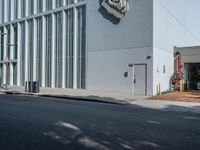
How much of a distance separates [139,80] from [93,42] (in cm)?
620

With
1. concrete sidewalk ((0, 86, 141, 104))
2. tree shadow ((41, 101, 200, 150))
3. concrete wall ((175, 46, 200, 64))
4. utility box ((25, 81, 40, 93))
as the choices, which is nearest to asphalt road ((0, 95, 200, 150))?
tree shadow ((41, 101, 200, 150))

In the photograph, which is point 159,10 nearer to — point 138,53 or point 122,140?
point 138,53

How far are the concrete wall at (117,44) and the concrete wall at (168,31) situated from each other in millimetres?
718

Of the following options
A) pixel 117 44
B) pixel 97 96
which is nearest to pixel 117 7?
pixel 117 44

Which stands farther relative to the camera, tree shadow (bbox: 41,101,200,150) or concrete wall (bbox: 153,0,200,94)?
concrete wall (bbox: 153,0,200,94)

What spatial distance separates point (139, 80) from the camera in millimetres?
24109

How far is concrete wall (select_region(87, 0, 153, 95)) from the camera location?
23.8 m

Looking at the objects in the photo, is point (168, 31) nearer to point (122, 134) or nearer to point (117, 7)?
point (117, 7)

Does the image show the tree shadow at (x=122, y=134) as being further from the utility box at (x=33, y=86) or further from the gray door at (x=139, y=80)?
the utility box at (x=33, y=86)

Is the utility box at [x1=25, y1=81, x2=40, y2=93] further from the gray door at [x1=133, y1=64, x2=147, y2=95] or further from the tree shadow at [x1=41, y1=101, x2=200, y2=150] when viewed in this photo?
the tree shadow at [x1=41, y1=101, x2=200, y2=150]

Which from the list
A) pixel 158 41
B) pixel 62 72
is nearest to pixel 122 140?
pixel 158 41

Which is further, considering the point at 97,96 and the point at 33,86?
the point at 33,86

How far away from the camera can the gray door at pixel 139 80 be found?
78.3ft

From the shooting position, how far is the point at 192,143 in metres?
7.45
